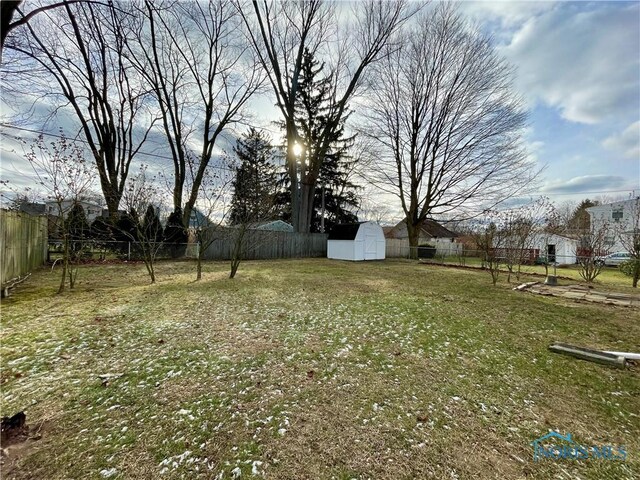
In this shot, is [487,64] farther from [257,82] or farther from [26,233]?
[26,233]

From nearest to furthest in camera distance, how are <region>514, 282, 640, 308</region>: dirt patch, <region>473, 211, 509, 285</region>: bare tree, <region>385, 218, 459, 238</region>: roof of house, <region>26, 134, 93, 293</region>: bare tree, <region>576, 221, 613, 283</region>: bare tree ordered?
<region>26, 134, 93, 293</region>: bare tree
<region>514, 282, 640, 308</region>: dirt patch
<region>473, 211, 509, 285</region>: bare tree
<region>576, 221, 613, 283</region>: bare tree
<region>385, 218, 459, 238</region>: roof of house

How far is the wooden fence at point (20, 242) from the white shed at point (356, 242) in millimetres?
14333

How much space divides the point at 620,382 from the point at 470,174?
1612 cm

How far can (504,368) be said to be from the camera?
320cm

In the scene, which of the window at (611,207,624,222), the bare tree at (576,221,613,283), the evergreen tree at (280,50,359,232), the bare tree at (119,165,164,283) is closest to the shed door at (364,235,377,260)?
the evergreen tree at (280,50,359,232)

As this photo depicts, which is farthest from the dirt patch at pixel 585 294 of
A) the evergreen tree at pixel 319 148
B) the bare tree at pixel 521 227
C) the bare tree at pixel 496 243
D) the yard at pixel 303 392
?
the evergreen tree at pixel 319 148

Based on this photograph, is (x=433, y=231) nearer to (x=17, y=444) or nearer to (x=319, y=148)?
(x=319, y=148)

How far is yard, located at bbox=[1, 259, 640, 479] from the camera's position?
1.81m

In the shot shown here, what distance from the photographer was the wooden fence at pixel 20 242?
571cm

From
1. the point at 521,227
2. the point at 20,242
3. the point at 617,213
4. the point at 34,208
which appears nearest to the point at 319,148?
the point at 521,227

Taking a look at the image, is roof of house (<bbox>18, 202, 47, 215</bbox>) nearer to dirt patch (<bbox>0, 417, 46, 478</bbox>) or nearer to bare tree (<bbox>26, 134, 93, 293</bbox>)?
bare tree (<bbox>26, 134, 93, 293</bbox>)

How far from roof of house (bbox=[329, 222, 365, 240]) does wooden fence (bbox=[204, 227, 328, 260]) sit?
3.58ft

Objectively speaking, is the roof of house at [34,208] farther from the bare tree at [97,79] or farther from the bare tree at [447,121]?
the bare tree at [447,121]

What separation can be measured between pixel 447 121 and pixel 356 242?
9523 mm
